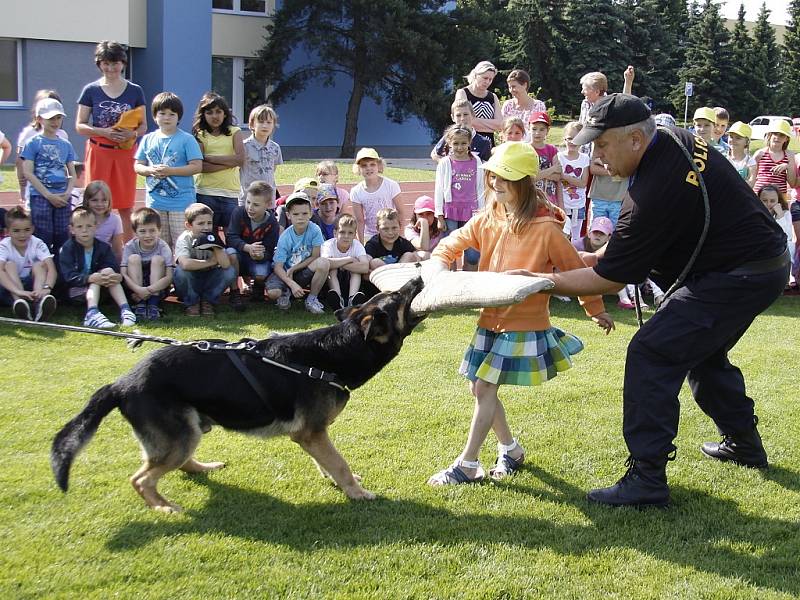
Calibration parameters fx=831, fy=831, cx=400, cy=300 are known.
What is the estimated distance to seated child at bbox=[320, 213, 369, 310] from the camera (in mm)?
9234

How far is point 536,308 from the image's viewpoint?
15.4 feet

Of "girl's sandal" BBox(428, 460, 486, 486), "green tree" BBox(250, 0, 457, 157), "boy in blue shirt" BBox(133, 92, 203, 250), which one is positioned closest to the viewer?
"girl's sandal" BBox(428, 460, 486, 486)

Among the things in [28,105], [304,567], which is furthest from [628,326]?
[28,105]

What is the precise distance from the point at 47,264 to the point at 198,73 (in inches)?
779

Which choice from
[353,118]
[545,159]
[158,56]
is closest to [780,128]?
[545,159]

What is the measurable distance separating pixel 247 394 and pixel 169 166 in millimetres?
5385

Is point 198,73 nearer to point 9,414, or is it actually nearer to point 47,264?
point 47,264

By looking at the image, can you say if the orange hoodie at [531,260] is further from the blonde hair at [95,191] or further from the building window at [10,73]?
the building window at [10,73]

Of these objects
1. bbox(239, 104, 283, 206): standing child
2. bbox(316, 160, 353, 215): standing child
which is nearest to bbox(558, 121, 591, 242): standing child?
bbox(316, 160, 353, 215): standing child

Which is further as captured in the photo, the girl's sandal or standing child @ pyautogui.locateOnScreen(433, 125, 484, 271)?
standing child @ pyautogui.locateOnScreen(433, 125, 484, 271)

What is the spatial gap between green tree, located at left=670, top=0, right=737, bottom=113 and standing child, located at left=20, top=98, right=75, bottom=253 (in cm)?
4891

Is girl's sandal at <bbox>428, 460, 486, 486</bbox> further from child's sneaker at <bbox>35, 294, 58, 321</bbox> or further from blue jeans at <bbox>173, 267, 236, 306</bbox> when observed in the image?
child's sneaker at <bbox>35, 294, 58, 321</bbox>

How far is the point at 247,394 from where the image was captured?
172 inches

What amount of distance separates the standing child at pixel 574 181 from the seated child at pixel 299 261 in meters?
3.37
